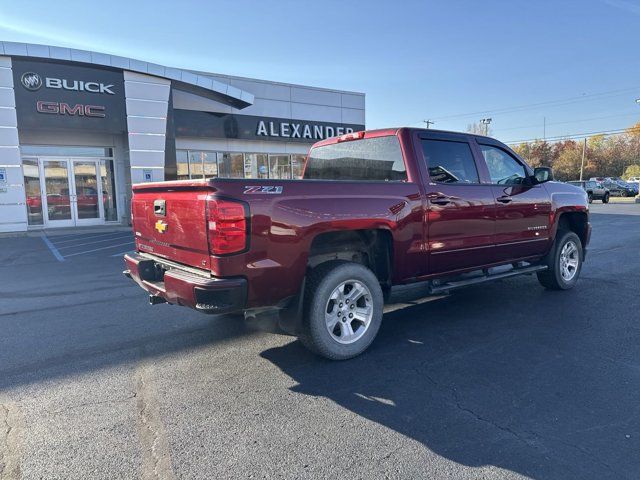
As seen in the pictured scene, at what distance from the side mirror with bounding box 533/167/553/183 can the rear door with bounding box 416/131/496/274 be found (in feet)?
3.36

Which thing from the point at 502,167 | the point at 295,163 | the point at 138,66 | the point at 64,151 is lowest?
the point at 502,167

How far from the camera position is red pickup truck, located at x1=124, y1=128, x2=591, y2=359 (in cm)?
344

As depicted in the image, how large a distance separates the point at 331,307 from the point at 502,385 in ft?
5.00

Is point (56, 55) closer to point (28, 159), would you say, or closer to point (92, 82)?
point (92, 82)

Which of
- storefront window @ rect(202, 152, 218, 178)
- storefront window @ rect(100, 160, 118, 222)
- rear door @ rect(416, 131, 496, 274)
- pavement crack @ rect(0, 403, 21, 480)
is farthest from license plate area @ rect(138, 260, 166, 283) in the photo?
storefront window @ rect(202, 152, 218, 178)

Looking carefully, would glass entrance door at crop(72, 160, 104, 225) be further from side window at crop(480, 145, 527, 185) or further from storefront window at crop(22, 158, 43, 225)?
side window at crop(480, 145, 527, 185)

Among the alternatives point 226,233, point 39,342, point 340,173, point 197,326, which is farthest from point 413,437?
point 39,342

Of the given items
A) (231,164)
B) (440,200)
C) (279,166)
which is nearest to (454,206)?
(440,200)

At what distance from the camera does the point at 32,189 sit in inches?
663

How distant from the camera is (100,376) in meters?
3.80

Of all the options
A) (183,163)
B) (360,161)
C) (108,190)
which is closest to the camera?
(360,161)

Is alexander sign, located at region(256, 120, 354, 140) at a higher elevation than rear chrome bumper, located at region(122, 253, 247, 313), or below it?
higher

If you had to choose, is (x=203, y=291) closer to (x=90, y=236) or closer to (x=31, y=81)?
(x=90, y=236)

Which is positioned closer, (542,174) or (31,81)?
(542,174)
